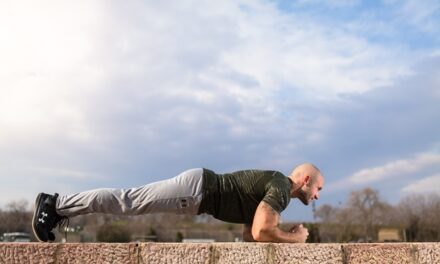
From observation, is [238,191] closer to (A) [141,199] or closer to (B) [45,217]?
(A) [141,199]

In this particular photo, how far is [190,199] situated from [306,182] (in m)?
1.23

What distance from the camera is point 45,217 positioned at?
5.15 m

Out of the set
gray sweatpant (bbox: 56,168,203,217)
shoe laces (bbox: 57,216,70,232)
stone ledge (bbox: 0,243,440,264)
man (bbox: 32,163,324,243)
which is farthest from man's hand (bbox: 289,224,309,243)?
shoe laces (bbox: 57,216,70,232)

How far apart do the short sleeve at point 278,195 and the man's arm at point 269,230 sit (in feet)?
0.21

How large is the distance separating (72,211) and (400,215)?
61.6 metres

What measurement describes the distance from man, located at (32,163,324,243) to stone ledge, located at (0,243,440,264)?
57 centimetres

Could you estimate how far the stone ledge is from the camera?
4.40 metres

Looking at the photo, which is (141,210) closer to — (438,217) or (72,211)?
(72,211)

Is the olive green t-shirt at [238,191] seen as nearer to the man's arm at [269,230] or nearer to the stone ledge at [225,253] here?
the man's arm at [269,230]

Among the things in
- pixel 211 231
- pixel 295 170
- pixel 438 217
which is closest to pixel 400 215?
pixel 438 217

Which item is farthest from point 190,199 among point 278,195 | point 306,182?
point 306,182

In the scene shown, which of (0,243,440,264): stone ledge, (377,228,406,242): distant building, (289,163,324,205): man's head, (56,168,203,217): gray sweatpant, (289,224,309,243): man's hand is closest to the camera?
(0,243,440,264): stone ledge

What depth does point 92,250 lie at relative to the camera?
4.42 m

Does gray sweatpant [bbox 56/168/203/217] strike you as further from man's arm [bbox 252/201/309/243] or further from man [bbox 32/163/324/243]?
man's arm [bbox 252/201/309/243]
